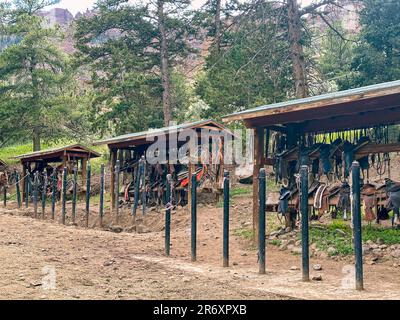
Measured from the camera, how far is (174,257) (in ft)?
32.6

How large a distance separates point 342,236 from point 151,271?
4.80 m

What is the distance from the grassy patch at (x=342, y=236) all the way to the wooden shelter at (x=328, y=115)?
1505mm

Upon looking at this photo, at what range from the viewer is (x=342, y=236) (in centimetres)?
1083

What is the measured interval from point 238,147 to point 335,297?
19.5m

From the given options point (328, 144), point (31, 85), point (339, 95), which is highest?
point (31, 85)

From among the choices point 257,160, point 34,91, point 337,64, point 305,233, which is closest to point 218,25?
point 337,64

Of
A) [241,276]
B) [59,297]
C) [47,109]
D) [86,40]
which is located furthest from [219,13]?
[59,297]

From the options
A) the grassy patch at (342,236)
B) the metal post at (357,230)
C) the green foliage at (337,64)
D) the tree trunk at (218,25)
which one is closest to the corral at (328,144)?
the grassy patch at (342,236)

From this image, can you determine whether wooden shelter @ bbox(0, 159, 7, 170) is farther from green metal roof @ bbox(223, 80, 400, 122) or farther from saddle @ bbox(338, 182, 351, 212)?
saddle @ bbox(338, 182, 351, 212)

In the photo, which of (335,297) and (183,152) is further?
(183,152)

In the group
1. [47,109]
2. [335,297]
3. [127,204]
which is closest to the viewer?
[335,297]

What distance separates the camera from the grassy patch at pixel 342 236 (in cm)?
1000

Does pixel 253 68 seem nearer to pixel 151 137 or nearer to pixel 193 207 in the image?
pixel 151 137
